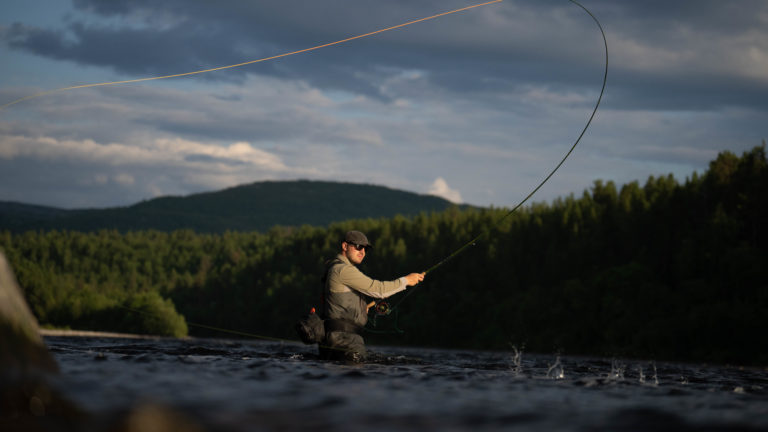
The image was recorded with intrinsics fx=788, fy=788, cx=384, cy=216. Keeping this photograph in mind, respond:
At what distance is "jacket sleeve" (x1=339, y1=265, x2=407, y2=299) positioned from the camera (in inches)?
451

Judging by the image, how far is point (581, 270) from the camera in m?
78.2

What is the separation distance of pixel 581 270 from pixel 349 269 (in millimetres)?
69793

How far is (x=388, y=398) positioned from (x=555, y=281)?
7582 cm

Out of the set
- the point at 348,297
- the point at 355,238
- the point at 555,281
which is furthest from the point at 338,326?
the point at 555,281

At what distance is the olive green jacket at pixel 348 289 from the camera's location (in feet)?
37.7

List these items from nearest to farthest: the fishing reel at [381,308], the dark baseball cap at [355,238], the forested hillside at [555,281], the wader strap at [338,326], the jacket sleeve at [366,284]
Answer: the jacket sleeve at [366,284] < the wader strap at [338,326] < the dark baseball cap at [355,238] < the fishing reel at [381,308] < the forested hillside at [555,281]

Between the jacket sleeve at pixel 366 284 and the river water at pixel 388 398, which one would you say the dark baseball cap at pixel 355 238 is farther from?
the river water at pixel 388 398

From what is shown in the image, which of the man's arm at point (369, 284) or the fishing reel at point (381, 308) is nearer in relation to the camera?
the man's arm at point (369, 284)

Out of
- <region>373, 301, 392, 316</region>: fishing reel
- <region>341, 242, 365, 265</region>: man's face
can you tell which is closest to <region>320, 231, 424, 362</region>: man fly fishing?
<region>341, 242, 365, 265</region>: man's face

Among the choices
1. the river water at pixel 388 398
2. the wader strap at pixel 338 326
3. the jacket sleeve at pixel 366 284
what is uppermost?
the jacket sleeve at pixel 366 284

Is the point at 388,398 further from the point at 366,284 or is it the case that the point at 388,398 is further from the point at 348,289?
the point at 348,289

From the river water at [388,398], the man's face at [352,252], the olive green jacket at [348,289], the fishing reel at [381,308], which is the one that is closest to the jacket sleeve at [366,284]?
the olive green jacket at [348,289]

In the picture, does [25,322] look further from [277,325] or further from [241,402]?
[277,325]

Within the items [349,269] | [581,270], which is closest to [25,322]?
[349,269]
